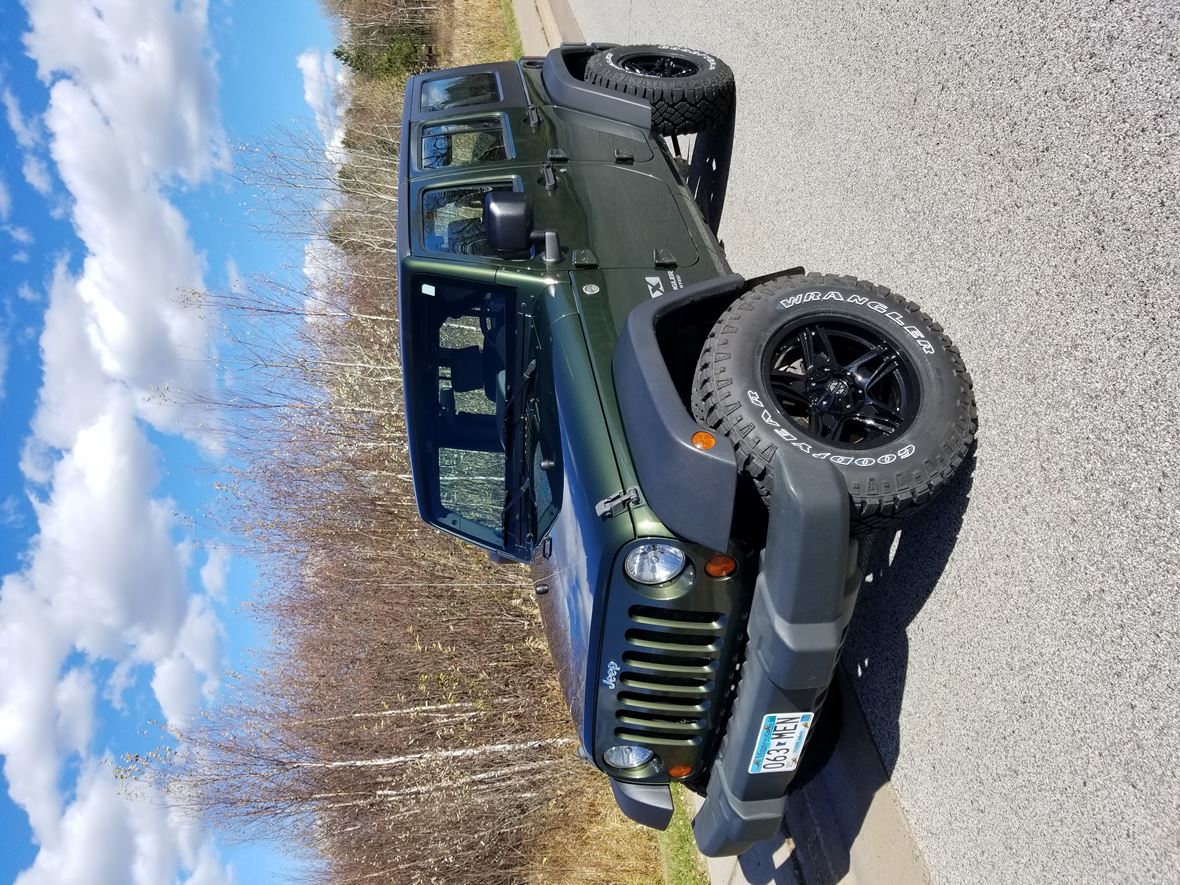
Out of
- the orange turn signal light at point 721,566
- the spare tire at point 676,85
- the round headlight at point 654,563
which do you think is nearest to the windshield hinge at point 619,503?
the round headlight at point 654,563

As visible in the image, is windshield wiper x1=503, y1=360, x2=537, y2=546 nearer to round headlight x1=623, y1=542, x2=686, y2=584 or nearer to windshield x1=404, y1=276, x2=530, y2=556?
windshield x1=404, y1=276, x2=530, y2=556

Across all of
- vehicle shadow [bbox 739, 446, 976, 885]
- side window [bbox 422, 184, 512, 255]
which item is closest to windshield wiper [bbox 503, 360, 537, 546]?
side window [bbox 422, 184, 512, 255]

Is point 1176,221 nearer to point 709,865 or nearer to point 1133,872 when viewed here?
point 1133,872

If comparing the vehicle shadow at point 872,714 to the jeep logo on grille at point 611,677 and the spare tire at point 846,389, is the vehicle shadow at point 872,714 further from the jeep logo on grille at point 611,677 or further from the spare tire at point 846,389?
the jeep logo on grille at point 611,677

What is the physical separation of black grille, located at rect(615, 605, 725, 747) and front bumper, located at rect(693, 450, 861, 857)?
144mm

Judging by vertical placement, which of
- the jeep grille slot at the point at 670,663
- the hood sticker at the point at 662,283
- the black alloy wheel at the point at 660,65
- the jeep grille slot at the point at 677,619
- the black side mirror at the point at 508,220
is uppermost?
the black alloy wheel at the point at 660,65

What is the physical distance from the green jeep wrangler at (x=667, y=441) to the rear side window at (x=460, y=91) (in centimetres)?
123

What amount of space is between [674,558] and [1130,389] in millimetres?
1472

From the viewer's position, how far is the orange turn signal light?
311 cm

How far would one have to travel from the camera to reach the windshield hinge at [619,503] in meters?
3.13

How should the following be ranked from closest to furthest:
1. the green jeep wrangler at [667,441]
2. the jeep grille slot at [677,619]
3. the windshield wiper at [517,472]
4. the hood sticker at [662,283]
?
the green jeep wrangler at [667,441], the jeep grille slot at [677,619], the hood sticker at [662,283], the windshield wiper at [517,472]

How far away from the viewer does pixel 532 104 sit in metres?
5.68

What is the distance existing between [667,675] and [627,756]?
0.52 metres

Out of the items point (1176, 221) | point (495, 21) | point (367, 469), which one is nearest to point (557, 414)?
point (1176, 221)
